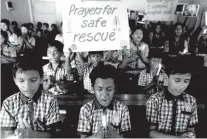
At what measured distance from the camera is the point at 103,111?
1.83 metres

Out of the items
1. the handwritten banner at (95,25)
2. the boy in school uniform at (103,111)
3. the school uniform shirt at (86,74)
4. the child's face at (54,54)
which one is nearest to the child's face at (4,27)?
the school uniform shirt at (86,74)

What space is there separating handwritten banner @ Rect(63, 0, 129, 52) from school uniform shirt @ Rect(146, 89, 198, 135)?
2.21ft

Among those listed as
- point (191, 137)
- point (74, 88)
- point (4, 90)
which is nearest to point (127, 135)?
point (191, 137)

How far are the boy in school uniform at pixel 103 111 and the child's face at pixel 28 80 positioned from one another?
0.40 meters

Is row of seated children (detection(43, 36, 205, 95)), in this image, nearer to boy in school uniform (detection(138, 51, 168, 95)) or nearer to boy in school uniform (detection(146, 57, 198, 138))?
boy in school uniform (detection(138, 51, 168, 95))

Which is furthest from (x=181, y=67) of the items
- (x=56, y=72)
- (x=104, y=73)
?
(x=56, y=72)

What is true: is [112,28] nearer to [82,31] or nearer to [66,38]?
[82,31]

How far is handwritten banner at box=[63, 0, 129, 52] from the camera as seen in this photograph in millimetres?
2154

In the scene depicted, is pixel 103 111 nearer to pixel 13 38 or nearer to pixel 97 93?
pixel 97 93

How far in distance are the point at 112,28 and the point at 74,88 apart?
48.4 inches

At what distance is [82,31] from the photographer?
7.13 ft

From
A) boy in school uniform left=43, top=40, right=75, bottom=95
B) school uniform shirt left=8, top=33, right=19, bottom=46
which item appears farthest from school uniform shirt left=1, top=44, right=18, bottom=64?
boy in school uniform left=43, top=40, right=75, bottom=95

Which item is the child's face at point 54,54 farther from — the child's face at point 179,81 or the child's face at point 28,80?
the child's face at point 179,81

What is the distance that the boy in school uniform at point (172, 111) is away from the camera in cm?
185
